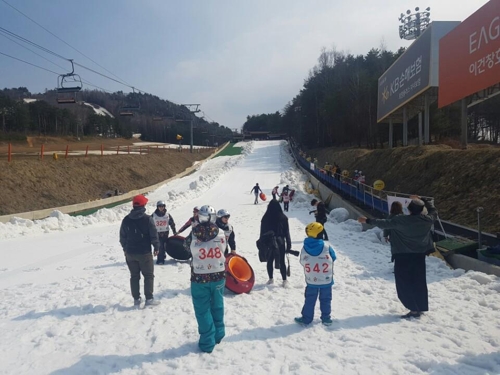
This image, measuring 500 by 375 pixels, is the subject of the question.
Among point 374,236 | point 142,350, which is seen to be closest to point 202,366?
point 142,350

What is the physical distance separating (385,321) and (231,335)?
2.40 m

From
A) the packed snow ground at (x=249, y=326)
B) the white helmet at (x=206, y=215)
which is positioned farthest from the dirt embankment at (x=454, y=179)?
the white helmet at (x=206, y=215)

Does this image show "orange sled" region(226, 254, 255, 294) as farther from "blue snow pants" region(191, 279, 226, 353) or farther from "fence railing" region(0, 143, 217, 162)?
"fence railing" region(0, 143, 217, 162)

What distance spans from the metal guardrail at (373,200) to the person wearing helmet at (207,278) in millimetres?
6957

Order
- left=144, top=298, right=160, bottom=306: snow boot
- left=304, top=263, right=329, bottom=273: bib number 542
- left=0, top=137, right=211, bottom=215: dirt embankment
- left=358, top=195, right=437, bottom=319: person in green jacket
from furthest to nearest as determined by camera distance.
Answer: left=0, top=137, right=211, bottom=215: dirt embankment → left=144, top=298, right=160, bottom=306: snow boot → left=358, top=195, right=437, bottom=319: person in green jacket → left=304, top=263, right=329, bottom=273: bib number 542

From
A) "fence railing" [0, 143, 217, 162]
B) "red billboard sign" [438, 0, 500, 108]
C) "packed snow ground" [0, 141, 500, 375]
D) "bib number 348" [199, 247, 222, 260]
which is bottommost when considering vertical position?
"packed snow ground" [0, 141, 500, 375]

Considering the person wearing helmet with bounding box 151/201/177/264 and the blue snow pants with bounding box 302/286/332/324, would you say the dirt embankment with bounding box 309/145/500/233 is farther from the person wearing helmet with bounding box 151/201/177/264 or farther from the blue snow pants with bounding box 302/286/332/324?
the person wearing helmet with bounding box 151/201/177/264

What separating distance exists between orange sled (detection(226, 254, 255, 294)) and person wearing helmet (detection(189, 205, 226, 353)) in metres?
2.25

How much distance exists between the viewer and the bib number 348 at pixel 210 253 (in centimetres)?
513

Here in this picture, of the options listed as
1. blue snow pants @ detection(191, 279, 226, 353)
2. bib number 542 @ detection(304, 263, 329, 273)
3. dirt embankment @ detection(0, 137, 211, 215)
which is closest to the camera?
blue snow pants @ detection(191, 279, 226, 353)

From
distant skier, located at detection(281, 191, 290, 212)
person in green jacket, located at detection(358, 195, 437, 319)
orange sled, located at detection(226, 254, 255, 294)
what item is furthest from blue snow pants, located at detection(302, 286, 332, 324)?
distant skier, located at detection(281, 191, 290, 212)

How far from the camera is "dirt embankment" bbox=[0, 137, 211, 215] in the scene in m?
23.1

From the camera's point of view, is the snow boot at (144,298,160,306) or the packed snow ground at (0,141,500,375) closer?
the packed snow ground at (0,141,500,375)

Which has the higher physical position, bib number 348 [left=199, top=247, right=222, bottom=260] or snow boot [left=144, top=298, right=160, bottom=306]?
bib number 348 [left=199, top=247, right=222, bottom=260]
